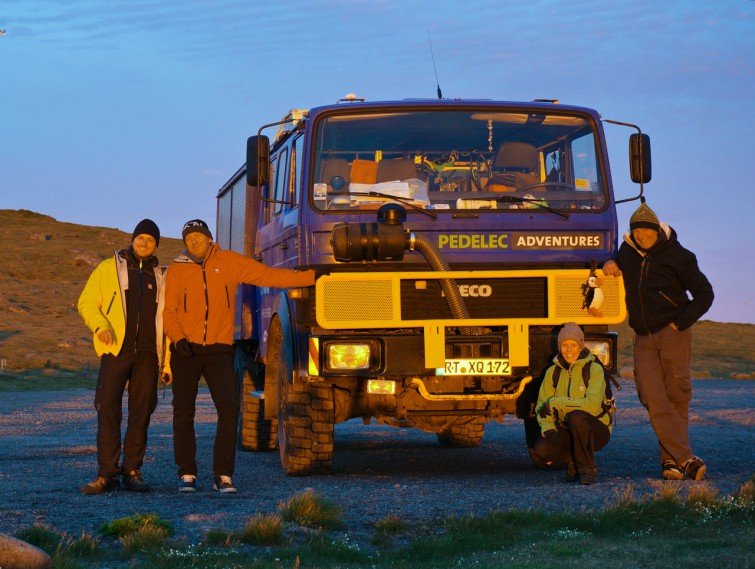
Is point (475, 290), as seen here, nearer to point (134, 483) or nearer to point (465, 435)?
point (134, 483)

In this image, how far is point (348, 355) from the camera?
422 inches

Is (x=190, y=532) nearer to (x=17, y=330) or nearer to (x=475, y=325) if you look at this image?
(x=475, y=325)

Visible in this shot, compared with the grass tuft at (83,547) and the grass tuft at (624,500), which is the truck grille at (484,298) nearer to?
the grass tuft at (624,500)


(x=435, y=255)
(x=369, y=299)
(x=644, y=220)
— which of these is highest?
(x=644, y=220)

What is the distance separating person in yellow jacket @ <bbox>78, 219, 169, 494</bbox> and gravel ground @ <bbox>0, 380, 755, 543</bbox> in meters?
0.38

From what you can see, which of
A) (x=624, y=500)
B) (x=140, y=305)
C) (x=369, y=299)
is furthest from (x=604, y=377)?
(x=140, y=305)

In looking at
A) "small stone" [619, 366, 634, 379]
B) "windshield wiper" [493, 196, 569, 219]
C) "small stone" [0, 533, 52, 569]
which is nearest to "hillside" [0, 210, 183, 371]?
"small stone" [619, 366, 634, 379]

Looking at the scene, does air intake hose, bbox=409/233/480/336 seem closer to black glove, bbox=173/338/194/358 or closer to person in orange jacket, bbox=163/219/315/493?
person in orange jacket, bbox=163/219/315/493

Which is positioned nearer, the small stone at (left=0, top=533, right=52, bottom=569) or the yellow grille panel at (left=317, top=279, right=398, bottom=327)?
the small stone at (left=0, top=533, right=52, bottom=569)

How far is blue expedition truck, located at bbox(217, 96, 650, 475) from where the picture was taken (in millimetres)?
10648

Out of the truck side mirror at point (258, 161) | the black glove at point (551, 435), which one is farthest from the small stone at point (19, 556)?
the black glove at point (551, 435)

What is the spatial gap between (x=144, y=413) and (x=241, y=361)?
4.44 metres

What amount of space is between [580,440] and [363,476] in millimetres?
2076

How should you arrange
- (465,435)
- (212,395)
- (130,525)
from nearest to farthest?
1. (130,525)
2. (212,395)
3. (465,435)
